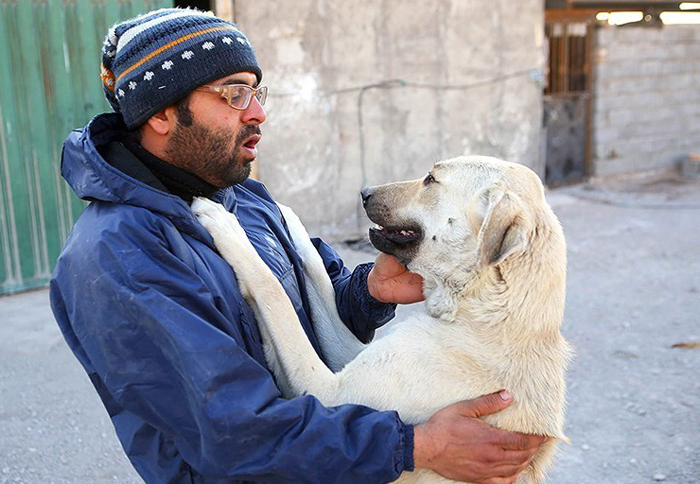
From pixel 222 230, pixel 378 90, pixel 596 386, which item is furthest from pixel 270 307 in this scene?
pixel 378 90

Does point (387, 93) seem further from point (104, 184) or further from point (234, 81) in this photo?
point (104, 184)

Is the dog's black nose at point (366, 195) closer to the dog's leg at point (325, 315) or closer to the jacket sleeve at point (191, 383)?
the dog's leg at point (325, 315)

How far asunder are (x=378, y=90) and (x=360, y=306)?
5824 millimetres

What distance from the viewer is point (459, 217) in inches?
94.2

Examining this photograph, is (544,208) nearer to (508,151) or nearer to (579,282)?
(579,282)

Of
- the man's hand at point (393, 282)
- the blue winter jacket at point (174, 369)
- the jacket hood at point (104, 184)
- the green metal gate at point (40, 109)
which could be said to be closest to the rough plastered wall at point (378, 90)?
the green metal gate at point (40, 109)

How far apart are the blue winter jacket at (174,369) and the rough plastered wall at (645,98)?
10.2 meters

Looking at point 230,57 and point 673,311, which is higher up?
point 230,57

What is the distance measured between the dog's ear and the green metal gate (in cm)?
475

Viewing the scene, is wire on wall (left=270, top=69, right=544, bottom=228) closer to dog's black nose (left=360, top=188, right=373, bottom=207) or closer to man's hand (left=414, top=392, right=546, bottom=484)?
dog's black nose (left=360, top=188, right=373, bottom=207)

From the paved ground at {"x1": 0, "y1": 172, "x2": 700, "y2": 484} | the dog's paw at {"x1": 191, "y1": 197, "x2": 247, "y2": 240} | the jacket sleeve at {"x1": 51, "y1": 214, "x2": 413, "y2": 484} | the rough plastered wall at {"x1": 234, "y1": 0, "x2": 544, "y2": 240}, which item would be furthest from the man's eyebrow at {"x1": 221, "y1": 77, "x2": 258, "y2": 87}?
the rough plastered wall at {"x1": 234, "y1": 0, "x2": 544, "y2": 240}

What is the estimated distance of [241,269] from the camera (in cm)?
201

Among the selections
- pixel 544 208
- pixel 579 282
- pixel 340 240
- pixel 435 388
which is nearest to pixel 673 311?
pixel 579 282

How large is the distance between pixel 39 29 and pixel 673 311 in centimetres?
545
